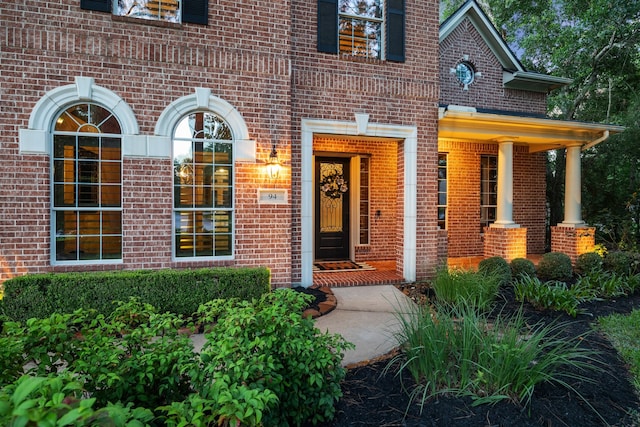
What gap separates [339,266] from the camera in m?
8.39

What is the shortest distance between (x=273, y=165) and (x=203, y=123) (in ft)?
4.23

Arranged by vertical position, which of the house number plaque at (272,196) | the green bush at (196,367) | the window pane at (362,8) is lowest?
the green bush at (196,367)

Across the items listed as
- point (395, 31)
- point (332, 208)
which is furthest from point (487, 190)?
point (395, 31)

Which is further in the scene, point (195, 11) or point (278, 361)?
point (195, 11)

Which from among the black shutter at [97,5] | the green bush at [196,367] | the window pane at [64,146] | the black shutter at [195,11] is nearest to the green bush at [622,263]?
the green bush at [196,367]

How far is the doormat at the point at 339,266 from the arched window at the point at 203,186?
2.71 m

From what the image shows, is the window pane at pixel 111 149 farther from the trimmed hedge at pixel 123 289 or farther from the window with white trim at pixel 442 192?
the window with white trim at pixel 442 192

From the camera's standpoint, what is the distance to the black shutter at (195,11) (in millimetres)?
5590

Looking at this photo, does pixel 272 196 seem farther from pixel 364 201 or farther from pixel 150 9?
pixel 364 201

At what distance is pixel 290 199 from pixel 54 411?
5.22 m

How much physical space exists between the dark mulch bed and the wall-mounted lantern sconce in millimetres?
3545

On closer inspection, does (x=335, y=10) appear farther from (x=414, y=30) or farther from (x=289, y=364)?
(x=289, y=364)

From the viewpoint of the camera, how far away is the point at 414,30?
705cm

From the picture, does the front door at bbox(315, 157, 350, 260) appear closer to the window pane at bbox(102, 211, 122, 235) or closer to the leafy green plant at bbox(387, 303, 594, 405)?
the window pane at bbox(102, 211, 122, 235)
